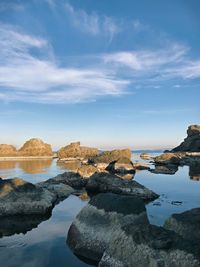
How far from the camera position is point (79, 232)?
2000cm

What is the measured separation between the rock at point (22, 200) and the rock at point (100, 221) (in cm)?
1010

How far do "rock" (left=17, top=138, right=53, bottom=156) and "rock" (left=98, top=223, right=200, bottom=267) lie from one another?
6399 inches

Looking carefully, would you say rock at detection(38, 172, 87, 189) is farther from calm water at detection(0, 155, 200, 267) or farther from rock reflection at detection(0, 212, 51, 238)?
rock reflection at detection(0, 212, 51, 238)

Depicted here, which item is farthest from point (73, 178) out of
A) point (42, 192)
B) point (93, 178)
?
point (42, 192)

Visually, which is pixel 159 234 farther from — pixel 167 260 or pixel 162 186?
pixel 162 186

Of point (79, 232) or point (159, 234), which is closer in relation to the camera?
point (159, 234)

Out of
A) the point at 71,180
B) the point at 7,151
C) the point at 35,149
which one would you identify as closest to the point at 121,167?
the point at 71,180

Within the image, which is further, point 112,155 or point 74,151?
point 74,151

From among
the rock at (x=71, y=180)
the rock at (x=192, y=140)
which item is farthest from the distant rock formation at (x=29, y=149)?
the rock at (x=71, y=180)

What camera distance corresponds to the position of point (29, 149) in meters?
177

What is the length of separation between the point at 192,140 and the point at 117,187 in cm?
12638

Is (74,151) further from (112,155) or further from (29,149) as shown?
(112,155)

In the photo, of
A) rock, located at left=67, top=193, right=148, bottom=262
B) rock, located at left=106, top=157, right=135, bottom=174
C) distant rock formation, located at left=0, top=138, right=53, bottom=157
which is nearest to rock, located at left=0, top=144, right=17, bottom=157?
distant rock formation, located at left=0, top=138, right=53, bottom=157

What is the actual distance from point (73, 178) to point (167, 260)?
38.7 metres
